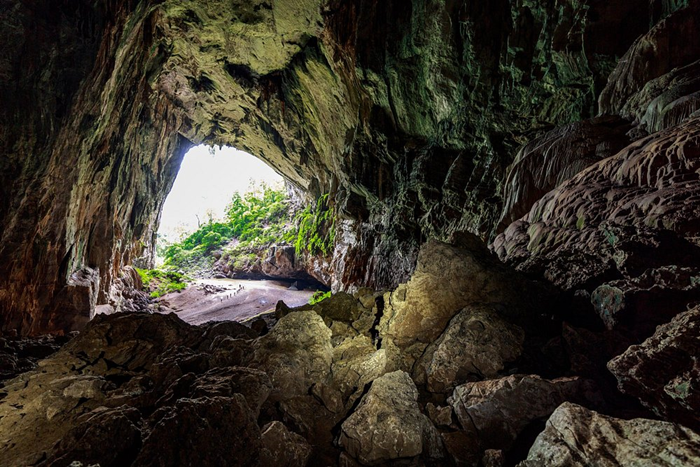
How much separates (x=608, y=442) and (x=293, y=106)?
59.8ft

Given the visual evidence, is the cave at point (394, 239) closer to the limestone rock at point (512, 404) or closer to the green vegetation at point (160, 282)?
the limestone rock at point (512, 404)

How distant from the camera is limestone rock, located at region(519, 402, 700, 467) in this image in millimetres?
1055

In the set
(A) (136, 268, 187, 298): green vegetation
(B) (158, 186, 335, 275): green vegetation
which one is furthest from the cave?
(B) (158, 186, 335, 275): green vegetation

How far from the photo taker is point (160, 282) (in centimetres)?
2114

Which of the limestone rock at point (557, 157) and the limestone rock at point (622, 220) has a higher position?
the limestone rock at point (557, 157)

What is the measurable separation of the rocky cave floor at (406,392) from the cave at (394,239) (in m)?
0.02

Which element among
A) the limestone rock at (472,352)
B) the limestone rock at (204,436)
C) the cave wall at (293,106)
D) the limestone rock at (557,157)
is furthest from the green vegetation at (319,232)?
the limestone rock at (204,436)

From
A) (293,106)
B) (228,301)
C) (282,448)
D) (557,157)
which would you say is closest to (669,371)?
(282,448)

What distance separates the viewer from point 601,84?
7.61m

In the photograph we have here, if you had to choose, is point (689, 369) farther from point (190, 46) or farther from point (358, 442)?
point (190, 46)

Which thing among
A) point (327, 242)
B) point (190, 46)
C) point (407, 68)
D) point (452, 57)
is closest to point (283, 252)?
point (327, 242)

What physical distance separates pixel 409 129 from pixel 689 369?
12.7 metres

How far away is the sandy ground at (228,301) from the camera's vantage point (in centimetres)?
1759

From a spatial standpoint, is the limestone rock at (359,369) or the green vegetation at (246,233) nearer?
the limestone rock at (359,369)
